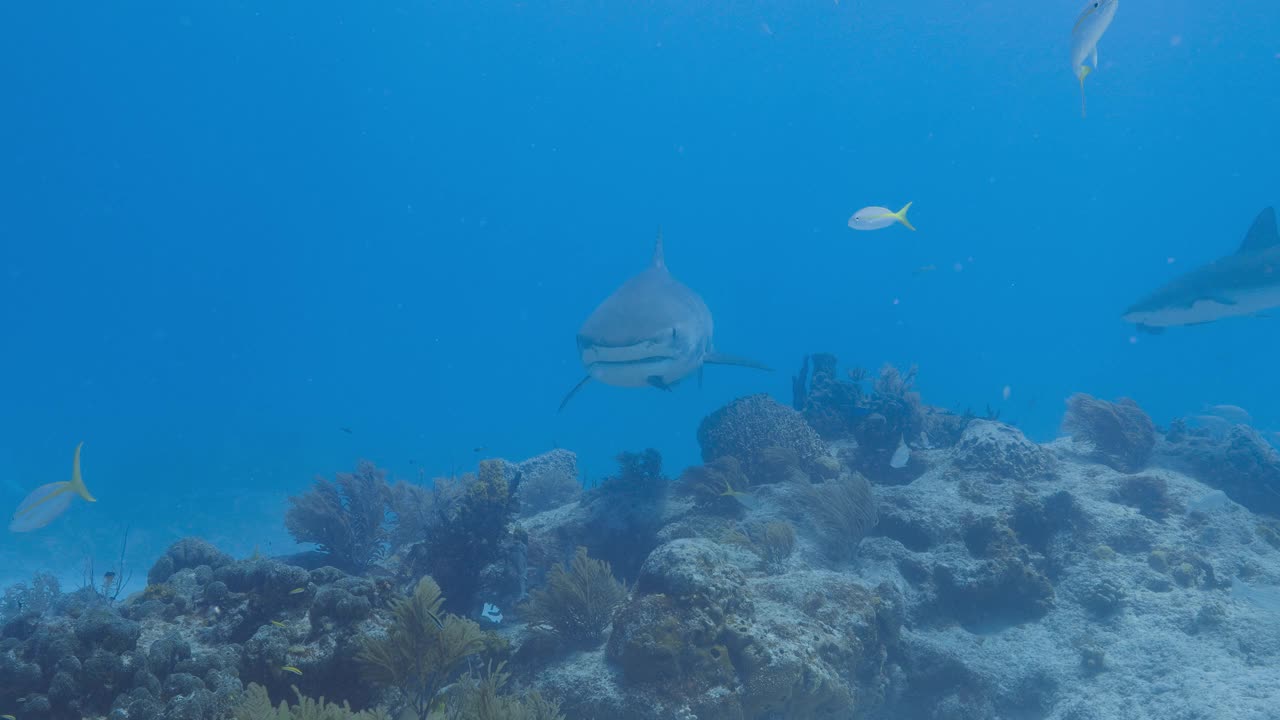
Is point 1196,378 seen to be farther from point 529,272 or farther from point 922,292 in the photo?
point 529,272

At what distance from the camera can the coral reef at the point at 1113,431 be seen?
9070 millimetres

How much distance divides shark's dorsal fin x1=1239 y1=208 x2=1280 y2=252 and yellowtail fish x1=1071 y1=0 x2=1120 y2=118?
444 centimetres

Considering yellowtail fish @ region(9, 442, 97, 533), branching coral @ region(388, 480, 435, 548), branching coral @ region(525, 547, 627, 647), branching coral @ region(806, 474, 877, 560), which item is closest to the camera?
branching coral @ region(525, 547, 627, 647)

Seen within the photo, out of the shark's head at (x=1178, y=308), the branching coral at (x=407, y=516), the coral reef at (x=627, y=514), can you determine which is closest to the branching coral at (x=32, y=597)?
the branching coral at (x=407, y=516)

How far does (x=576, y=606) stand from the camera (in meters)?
4.93

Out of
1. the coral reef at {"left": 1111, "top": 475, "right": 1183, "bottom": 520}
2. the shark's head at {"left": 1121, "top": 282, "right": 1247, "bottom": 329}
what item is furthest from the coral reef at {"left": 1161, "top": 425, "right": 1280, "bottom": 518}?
the shark's head at {"left": 1121, "top": 282, "right": 1247, "bottom": 329}

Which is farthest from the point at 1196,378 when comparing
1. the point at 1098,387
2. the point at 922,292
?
the point at 922,292

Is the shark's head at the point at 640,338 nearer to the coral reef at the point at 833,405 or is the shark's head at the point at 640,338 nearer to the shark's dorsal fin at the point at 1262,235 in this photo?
the coral reef at the point at 833,405

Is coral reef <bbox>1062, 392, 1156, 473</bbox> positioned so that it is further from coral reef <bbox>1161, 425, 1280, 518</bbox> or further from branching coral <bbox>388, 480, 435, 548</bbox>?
branching coral <bbox>388, 480, 435, 548</bbox>

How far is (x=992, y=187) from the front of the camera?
435 ft

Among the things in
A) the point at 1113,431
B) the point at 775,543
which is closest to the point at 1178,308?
the point at 1113,431

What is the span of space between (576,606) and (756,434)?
4.59m

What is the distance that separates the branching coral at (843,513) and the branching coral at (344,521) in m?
5.89

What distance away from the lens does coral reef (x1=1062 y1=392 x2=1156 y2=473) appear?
9070mm
